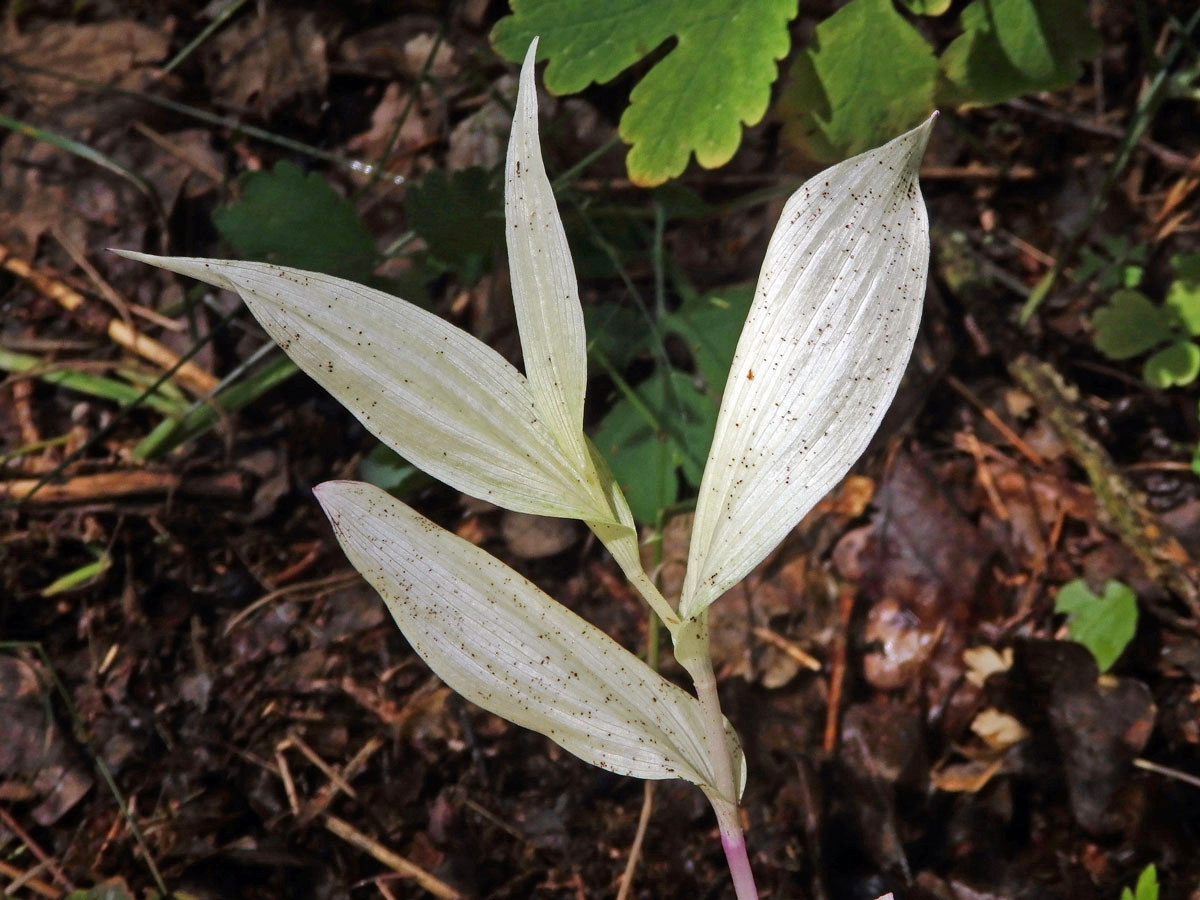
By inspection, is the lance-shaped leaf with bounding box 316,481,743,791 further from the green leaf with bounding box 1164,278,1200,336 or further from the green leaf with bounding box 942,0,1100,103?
the green leaf with bounding box 1164,278,1200,336

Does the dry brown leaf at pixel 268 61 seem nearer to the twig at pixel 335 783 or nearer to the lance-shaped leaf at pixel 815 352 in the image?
the twig at pixel 335 783

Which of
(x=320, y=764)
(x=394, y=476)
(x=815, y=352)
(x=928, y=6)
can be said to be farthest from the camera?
(x=394, y=476)

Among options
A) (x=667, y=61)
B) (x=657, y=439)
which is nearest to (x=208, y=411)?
(x=657, y=439)

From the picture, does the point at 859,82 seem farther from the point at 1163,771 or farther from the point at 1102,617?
the point at 1163,771

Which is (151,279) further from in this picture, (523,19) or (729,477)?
(729,477)

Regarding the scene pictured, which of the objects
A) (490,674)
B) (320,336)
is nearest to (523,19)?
(320,336)

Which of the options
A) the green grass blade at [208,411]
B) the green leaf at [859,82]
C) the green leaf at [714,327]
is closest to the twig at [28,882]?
the green grass blade at [208,411]

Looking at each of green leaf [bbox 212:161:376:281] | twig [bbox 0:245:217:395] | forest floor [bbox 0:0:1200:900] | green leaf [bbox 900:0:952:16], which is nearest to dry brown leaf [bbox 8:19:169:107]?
forest floor [bbox 0:0:1200:900]
